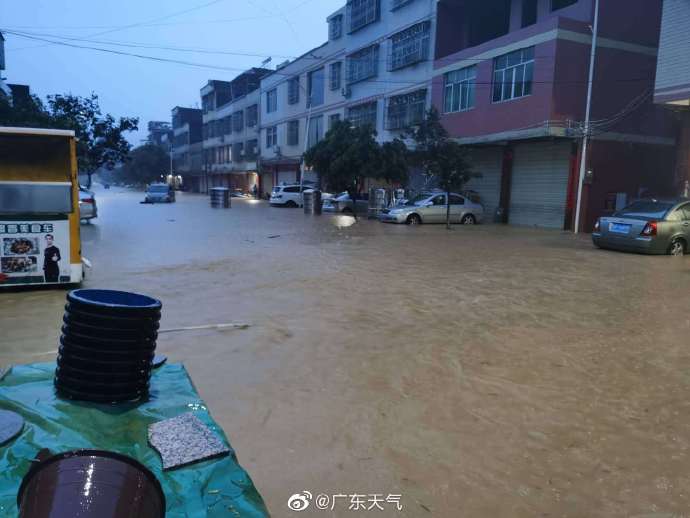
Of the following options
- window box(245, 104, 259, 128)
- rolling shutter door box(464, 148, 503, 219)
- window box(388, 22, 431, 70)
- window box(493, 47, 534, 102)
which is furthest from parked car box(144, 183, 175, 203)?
window box(493, 47, 534, 102)

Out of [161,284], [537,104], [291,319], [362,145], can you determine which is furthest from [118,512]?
[362,145]

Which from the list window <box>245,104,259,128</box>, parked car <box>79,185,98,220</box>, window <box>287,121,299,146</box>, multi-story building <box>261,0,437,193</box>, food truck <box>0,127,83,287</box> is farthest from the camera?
window <box>245,104,259,128</box>

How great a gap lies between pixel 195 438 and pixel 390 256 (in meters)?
10.3

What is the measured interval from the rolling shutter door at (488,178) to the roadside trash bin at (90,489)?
24865 millimetres

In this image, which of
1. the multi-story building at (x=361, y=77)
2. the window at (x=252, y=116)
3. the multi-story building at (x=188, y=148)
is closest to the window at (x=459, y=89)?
the multi-story building at (x=361, y=77)

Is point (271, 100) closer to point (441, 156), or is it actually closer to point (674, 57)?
point (441, 156)

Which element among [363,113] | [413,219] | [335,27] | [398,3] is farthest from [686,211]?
[335,27]

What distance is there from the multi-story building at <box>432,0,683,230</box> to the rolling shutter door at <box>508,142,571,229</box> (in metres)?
0.04

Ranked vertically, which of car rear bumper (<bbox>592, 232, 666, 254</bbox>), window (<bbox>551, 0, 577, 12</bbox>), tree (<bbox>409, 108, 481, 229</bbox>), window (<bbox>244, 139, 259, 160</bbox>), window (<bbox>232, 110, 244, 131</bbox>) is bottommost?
car rear bumper (<bbox>592, 232, 666, 254</bbox>)

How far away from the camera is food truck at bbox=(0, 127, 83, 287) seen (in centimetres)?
757

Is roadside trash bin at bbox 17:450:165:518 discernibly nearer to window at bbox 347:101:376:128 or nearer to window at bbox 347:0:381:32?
window at bbox 347:101:376:128

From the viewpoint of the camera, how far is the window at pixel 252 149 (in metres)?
58.2

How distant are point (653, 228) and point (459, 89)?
1558 centimetres

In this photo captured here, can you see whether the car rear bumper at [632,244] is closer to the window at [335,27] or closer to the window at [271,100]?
the window at [335,27]
